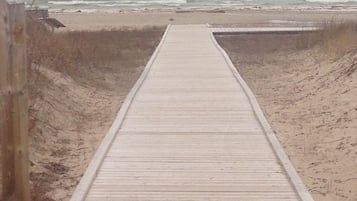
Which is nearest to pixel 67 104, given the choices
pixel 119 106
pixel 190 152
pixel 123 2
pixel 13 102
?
pixel 119 106

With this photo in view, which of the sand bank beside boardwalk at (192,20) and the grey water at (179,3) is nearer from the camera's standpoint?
the sand bank beside boardwalk at (192,20)

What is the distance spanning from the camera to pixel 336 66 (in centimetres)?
1430

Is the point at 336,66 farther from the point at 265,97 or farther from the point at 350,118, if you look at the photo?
the point at 350,118

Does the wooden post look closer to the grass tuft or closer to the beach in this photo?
the beach

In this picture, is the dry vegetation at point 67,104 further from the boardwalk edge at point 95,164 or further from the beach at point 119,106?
the boardwalk edge at point 95,164

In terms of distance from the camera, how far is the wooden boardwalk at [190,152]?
20.5ft

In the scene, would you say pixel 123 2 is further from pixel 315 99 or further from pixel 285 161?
pixel 285 161

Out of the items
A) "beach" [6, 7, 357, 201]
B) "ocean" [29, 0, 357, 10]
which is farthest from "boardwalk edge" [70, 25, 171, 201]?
"ocean" [29, 0, 357, 10]

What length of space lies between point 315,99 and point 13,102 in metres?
7.48

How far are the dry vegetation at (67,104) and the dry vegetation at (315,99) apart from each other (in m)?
2.43

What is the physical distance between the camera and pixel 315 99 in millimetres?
12180

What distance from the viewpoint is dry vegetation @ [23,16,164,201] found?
7.42 meters

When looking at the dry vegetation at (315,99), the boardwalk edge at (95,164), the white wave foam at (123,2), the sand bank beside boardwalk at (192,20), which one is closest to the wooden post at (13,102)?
the boardwalk edge at (95,164)

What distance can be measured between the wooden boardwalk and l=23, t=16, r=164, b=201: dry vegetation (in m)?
0.40
